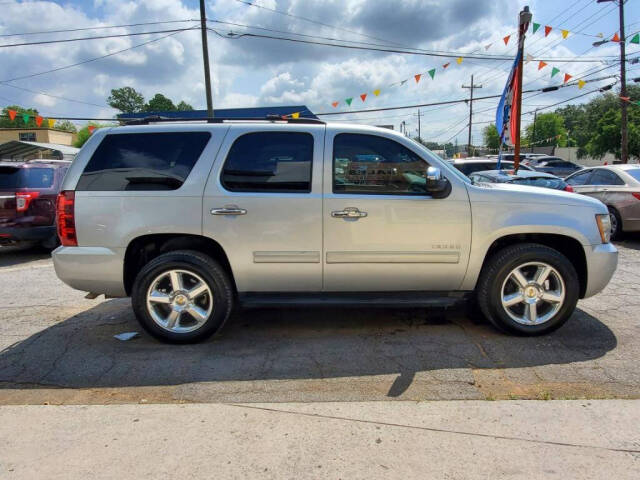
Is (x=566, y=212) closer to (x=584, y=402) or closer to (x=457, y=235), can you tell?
(x=457, y=235)

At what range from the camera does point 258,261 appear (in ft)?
12.2

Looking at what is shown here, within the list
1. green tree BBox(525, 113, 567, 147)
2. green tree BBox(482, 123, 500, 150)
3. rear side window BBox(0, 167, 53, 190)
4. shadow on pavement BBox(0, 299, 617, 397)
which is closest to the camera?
shadow on pavement BBox(0, 299, 617, 397)

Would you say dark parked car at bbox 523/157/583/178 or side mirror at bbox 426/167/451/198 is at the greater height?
dark parked car at bbox 523/157/583/178

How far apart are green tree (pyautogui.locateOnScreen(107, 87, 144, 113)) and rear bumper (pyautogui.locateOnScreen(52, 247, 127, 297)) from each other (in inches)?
4237

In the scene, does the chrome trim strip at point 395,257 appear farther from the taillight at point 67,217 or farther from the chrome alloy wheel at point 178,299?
the taillight at point 67,217

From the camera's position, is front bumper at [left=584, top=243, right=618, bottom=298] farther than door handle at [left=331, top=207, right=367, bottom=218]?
Yes

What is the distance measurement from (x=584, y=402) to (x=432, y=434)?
44.1 inches

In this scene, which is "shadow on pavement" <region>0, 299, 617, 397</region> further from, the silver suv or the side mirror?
the side mirror

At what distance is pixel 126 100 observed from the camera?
10112cm

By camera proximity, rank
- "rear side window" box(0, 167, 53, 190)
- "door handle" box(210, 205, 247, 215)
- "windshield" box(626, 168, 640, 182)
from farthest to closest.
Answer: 1. "windshield" box(626, 168, 640, 182)
2. "rear side window" box(0, 167, 53, 190)
3. "door handle" box(210, 205, 247, 215)

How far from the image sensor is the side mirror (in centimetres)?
352

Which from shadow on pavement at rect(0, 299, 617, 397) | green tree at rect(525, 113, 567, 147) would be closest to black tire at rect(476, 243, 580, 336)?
shadow on pavement at rect(0, 299, 617, 397)

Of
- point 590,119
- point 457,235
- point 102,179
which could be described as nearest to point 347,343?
point 457,235

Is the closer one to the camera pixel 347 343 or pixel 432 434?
pixel 432 434
